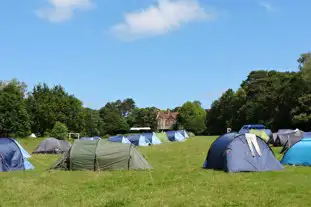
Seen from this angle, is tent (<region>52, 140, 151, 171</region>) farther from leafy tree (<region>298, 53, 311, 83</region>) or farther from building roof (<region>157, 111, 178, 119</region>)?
building roof (<region>157, 111, 178, 119</region>)

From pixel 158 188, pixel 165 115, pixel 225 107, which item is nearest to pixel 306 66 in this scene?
pixel 225 107

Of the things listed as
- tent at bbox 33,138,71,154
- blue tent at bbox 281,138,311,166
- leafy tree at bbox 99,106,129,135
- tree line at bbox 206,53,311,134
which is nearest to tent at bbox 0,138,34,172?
blue tent at bbox 281,138,311,166

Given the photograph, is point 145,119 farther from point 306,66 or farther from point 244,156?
point 244,156

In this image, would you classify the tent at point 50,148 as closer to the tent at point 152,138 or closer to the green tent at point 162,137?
the tent at point 152,138

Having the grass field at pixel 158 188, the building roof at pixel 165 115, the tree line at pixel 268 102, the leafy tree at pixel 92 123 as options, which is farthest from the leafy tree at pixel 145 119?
the grass field at pixel 158 188

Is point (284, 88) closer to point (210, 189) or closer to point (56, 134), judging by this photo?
point (56, 134)

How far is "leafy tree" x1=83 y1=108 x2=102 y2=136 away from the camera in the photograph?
109 m

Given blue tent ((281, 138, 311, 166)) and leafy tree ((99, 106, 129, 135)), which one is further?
leafy tree ((99, 106, 129, 135))

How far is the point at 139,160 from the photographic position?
21.3 meters

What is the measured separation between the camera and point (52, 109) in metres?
78.9

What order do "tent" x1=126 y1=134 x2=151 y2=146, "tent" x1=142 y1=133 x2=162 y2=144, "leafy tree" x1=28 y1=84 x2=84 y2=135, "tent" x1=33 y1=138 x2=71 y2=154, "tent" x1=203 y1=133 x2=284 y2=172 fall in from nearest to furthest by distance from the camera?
"tent" x1=203 y1=133 x2=284 y2=172, "tent" x1=33 y1=138 x2=71 y2=154, "tent" x1=126 y1=134 x2=151 y2=146, "tent" x1=142 y1=133 x2=162 y2=144, "leafy tree" x1=28 y1=84 x2=84 y2=135

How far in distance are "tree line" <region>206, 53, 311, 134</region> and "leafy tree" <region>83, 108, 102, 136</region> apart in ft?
101

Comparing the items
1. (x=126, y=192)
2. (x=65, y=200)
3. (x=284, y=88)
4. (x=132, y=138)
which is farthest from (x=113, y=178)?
(x=284, y=88)

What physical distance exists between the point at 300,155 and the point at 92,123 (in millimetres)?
95019
